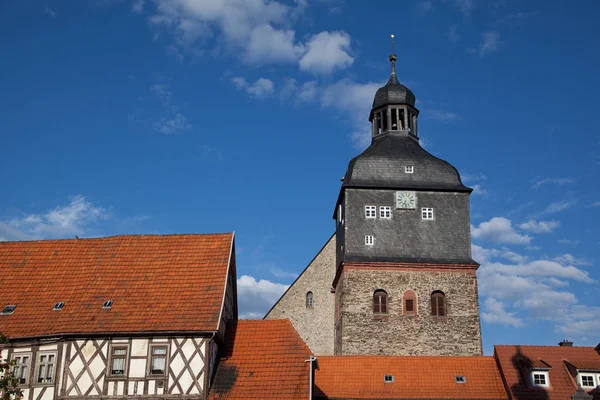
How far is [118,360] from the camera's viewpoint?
25.0 metres

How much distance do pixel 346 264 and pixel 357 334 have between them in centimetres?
353

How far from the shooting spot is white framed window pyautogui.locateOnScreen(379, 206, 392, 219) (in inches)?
1499

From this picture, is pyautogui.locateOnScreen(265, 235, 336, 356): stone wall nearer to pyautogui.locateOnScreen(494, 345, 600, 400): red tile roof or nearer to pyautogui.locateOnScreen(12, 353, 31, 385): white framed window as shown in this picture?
pyautogui.locateOnScreen(494, 345, 600, 400): red tile roof

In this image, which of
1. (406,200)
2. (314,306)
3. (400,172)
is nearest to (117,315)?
(314,306)

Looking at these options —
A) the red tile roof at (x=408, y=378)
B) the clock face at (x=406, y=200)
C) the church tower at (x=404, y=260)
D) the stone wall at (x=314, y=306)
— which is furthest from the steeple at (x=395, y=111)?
the red tile roof at (x=408, y=378)

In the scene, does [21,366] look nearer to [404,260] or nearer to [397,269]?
[397,269]

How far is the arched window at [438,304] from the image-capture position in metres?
36.5

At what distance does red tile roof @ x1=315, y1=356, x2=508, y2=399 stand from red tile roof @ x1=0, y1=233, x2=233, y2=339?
761cm

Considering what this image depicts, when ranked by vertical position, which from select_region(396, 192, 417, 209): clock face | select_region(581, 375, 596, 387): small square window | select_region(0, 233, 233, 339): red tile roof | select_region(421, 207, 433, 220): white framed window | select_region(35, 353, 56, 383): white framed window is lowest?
select_region(35, 353, 56, 383): white framed window

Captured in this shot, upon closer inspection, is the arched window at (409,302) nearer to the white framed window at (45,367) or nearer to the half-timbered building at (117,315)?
the half-timbered building at (117,315)

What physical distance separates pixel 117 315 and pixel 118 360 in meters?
1.62

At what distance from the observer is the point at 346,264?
36.8 m

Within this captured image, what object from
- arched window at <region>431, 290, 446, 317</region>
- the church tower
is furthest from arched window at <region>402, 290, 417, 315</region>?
arched window at <region>431, 290, 446, 317</region>

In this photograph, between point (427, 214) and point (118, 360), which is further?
point (427, 214)
